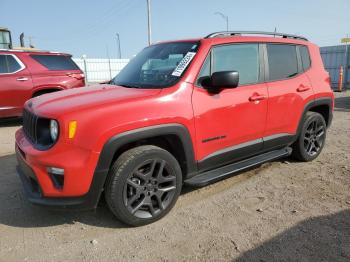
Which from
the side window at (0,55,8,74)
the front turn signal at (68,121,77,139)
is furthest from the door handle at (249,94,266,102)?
the side window at (0,55,8,74)

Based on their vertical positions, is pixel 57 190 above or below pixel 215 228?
above

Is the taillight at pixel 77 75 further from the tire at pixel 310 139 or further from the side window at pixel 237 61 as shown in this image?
the tire at pixel 310 139

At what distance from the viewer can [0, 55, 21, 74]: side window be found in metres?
8.14

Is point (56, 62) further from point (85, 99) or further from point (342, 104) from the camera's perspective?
point (342, 104)

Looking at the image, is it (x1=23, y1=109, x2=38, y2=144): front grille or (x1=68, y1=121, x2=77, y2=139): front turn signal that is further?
(x1=23, y1=109, x2=38, y2=144): front grille

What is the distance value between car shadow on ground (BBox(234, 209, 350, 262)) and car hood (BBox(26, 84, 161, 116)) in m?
1.73

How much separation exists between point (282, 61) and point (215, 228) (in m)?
2.44

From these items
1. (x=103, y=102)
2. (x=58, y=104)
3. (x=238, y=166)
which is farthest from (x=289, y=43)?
(x=58, y=104)

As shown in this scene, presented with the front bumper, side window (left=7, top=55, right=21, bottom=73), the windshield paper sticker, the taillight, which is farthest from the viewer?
the taillight

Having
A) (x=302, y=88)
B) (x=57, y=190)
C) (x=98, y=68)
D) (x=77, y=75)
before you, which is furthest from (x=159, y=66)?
(x=98, y=68)

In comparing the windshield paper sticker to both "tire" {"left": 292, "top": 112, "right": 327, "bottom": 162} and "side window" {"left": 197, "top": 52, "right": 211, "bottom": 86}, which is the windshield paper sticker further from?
"tire" {"left": 292, "top": 112, "right": 327, "bottom": 162}

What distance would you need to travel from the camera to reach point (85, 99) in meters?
3.25

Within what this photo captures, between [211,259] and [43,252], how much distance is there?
1.43m

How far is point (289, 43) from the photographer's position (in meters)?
4.66
